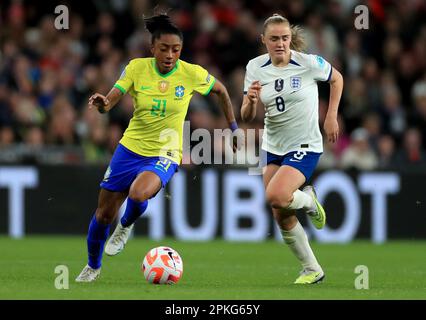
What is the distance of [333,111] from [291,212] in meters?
0.95

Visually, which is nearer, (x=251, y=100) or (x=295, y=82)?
(x=251, y=100)

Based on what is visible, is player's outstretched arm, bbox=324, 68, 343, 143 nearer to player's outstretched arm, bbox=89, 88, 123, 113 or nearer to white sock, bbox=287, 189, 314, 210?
white sock, bbox=287, 189, 314, 210

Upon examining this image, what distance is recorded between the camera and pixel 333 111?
9.41 m

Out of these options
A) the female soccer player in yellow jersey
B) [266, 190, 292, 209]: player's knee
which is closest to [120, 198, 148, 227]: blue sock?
the female soccer player in yellow jersey

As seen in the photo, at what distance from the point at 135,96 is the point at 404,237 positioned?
720 centimetres

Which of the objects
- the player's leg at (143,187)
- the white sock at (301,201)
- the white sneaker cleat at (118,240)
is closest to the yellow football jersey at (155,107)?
the player's leg at (143,187)

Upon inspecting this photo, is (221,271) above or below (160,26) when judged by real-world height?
below

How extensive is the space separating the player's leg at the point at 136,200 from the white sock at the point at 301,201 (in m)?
1.15

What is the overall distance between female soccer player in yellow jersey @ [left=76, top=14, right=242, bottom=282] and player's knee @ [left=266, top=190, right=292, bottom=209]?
28.8 inches

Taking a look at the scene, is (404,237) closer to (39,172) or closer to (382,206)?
(382,206)

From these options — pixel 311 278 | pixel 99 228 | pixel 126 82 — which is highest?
pixel 126 82

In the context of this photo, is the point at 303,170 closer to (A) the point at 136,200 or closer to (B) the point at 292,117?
(B) the point at 292,117

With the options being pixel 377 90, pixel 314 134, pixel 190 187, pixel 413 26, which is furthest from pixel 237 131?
pixel 413 26

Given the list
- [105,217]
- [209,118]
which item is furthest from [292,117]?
[209,118]
